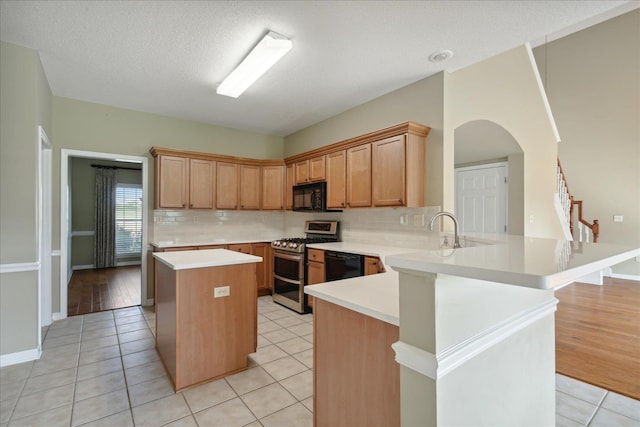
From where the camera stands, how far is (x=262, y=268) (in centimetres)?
479

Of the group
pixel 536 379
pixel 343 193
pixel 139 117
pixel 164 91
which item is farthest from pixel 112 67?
pixel 536 379

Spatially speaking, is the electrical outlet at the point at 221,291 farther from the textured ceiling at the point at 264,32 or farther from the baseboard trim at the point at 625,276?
the baseboard trim at the point at 625,276

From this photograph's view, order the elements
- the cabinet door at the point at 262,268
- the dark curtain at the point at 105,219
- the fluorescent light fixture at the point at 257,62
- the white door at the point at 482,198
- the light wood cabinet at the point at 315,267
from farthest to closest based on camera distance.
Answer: the dark curtain at the point at 105,219
the white door at the point at 482,198
the cabinet door at the point at 262,268
the light wood cabinet at the point at 315,267
the fluorescent light fixture at the point at 257,62

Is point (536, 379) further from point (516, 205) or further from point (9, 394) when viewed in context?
point (516, 205)

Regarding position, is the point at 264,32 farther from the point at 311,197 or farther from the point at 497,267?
the point at 497,267

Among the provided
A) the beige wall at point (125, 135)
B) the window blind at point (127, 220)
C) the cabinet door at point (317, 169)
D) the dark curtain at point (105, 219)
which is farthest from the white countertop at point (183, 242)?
the window blind at point (127, 220)

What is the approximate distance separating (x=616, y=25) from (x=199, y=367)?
906cm

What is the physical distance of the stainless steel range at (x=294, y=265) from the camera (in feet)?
13.1

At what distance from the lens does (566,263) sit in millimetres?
758

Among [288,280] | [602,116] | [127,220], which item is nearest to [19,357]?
[288,280]

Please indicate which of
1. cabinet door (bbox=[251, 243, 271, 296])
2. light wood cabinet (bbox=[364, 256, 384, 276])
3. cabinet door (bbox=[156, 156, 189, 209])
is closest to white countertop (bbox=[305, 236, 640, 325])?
light wood cabinet (bbox=[364, 256, 384, 276])

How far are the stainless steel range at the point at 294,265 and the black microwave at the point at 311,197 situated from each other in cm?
36

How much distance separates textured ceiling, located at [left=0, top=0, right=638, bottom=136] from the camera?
7.25 ft

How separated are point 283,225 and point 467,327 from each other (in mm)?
4934
